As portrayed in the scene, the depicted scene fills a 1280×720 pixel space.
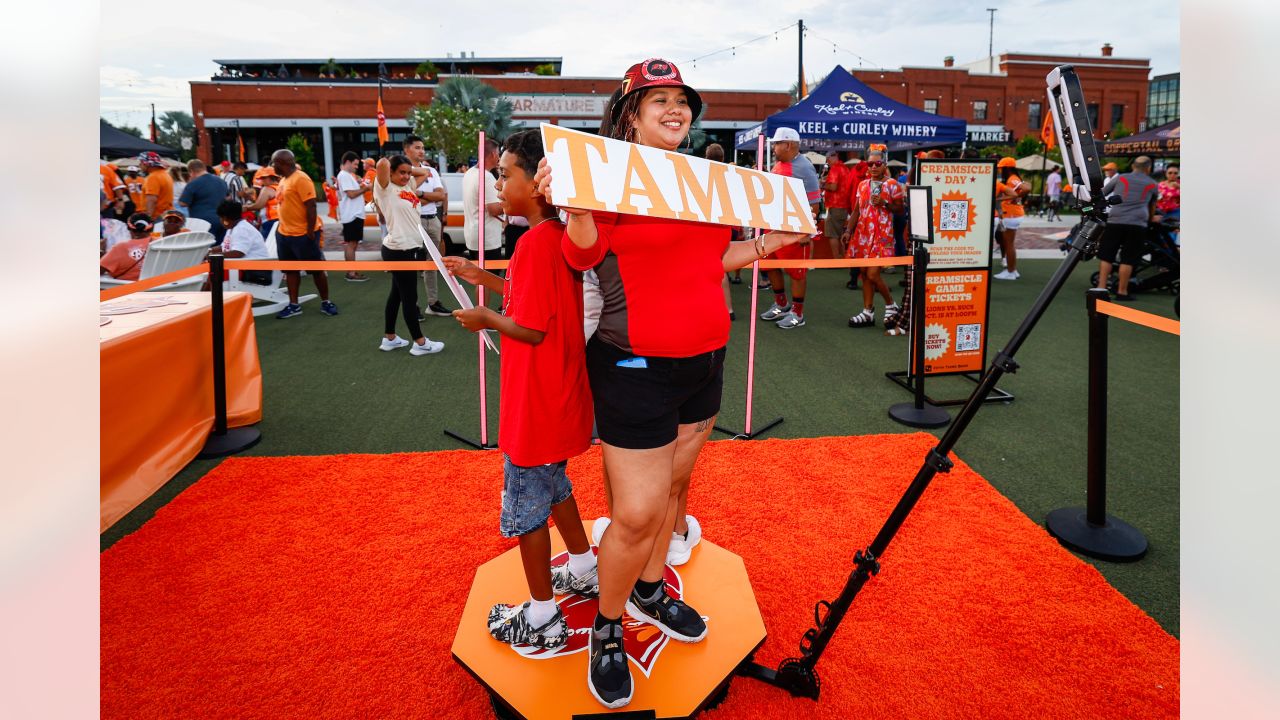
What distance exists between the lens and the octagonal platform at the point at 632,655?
7.04 ft

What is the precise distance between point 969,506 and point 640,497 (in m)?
2.23

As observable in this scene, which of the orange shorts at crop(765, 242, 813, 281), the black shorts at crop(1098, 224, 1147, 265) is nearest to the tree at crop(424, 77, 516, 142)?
the orange shorts at crop(765, 242, 813, 281)

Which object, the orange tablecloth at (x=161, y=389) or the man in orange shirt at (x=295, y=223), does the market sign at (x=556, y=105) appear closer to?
the man in orange shirt at (x=295, y=223)

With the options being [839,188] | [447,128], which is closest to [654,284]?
[839,188]

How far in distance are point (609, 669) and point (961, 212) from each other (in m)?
4.81

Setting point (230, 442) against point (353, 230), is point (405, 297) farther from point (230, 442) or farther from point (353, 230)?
point (353, 230)

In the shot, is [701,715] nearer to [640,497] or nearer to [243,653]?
[640,497]

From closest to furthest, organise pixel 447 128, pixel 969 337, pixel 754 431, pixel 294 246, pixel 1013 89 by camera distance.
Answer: pixel 754 431 → pixel 969 337 → pixel 294 246 → pixel 447 128 → pixel 1013 89

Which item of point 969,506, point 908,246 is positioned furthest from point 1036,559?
point 908,246

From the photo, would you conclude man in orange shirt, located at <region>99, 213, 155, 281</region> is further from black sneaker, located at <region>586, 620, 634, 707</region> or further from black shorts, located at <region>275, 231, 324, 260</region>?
black sneaker, located at <region>586, 620, 634, 707</region>

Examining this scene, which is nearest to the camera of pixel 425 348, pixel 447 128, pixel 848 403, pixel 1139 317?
pixel 1139 317

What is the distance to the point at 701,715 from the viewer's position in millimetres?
2246

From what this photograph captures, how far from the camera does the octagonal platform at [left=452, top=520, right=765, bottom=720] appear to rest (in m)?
2.15

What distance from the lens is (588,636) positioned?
2434 mm
